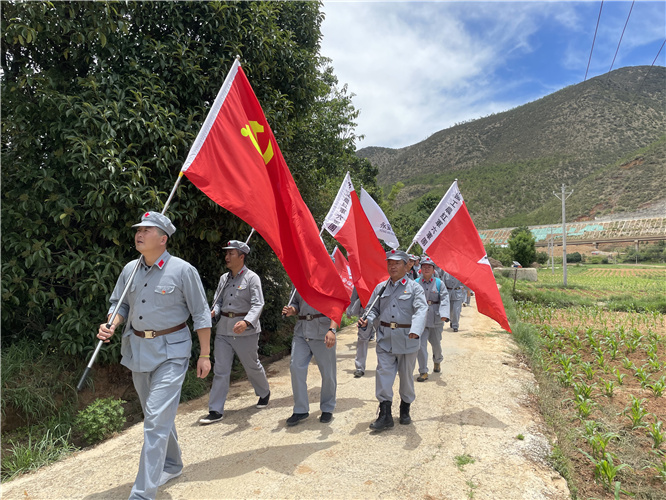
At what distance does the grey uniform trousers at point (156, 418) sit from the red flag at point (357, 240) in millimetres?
3636

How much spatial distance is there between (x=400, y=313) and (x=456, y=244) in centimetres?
192

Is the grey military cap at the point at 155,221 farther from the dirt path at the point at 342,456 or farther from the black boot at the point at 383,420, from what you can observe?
the black boot at the point at 383,420

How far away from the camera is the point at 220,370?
5469 mm

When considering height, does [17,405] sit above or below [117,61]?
below

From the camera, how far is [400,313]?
17.4ft

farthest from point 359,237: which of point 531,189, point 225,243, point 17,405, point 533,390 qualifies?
point 531,189

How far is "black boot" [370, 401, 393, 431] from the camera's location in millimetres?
5004

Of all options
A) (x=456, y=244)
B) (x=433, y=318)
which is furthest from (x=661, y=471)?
(x=433, y=318)

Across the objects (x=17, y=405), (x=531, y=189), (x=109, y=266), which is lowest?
(x=17, y=405)

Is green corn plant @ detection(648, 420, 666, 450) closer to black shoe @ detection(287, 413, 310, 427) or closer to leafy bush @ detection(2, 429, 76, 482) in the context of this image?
black shoe @ detection(287, 413, 310, 427)

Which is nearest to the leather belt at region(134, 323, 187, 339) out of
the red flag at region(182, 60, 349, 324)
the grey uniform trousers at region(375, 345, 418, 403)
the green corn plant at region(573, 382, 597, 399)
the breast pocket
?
the breast pocket

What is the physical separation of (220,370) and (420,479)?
2.78m

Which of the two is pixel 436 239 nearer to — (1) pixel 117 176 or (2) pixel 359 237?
(2) pixel 359 237

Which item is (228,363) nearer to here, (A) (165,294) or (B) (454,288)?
(A) (165,294)
